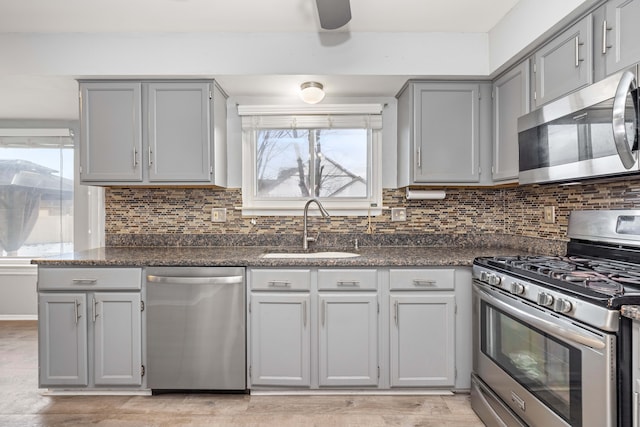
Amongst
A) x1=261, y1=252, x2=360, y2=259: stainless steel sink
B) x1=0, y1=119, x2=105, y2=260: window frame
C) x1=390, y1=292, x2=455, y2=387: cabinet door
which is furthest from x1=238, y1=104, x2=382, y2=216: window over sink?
x1=0, y1=119, x2=105, y2=260: window frame

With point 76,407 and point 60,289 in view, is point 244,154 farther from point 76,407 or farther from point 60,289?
point 76,407

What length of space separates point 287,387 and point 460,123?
6.65ft

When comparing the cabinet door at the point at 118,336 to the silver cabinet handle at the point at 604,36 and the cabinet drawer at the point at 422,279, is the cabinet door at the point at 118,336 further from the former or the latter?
the silver cabinet handle at the point at 604,36

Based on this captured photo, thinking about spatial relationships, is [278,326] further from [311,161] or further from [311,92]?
[311,92]

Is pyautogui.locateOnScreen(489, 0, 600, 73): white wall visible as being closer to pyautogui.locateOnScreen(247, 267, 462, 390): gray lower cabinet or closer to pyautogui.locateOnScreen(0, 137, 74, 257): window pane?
pyautogui.locateOnScreen(247, 267, 462, 390): gray lower cabinet

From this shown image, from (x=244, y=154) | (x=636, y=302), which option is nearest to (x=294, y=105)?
(x=244, y=154)

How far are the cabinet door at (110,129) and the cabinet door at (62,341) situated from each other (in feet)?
2.77

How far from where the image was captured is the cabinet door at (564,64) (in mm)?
1725

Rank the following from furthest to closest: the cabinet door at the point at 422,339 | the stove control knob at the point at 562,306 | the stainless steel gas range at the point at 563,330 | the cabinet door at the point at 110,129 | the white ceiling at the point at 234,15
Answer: the cabinet door at the point at 110,129
the cabinet door at the point at 422,339
the white ceiling at the point at 234,15
the stove control knob at the point at 562,306
the stainless steel gas range at the point at 563,330

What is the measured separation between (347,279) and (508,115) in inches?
56.6

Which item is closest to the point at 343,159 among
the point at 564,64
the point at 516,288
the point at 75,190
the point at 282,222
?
the point at 282,222

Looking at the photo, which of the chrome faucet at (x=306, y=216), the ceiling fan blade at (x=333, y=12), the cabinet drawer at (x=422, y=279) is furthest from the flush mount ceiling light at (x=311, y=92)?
the cabinet drawer at (x=422, y=279)

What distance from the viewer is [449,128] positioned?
2.58 m

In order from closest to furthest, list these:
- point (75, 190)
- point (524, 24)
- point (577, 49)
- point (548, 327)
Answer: point (548, 327)
point (577, 49)
point (524, 24)
point (75, 190)
